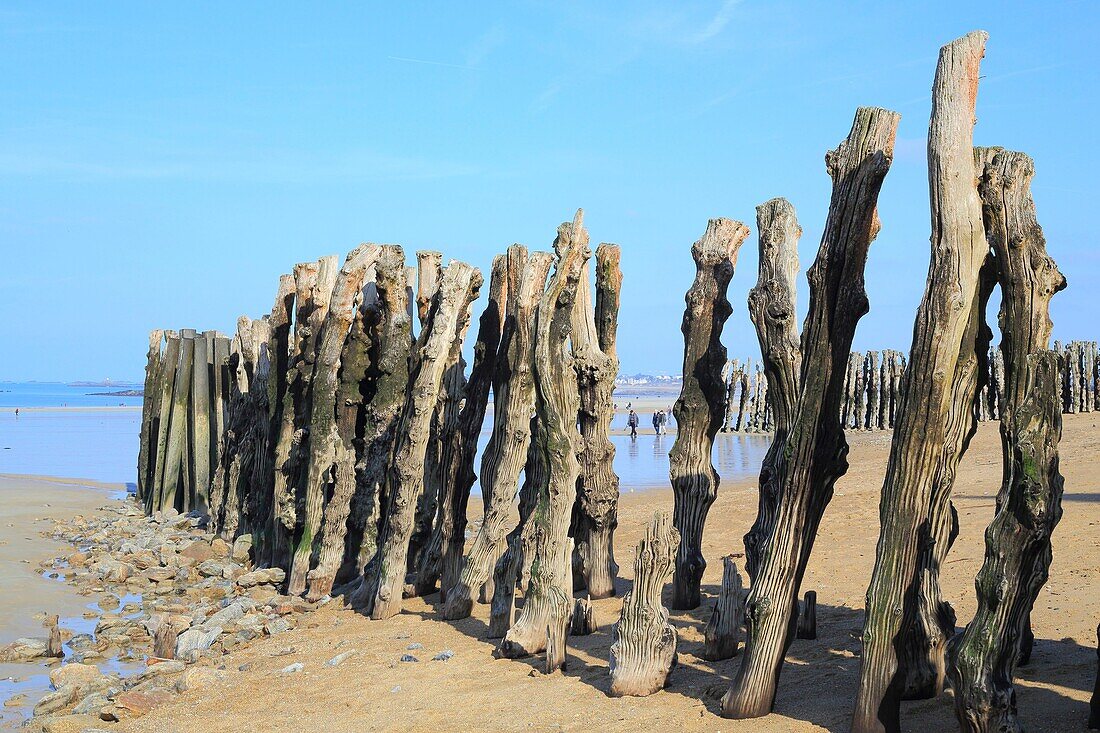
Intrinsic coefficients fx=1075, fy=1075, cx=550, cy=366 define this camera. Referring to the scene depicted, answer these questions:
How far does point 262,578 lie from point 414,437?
10.2ft

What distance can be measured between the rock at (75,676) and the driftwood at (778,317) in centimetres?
485

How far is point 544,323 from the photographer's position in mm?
7223

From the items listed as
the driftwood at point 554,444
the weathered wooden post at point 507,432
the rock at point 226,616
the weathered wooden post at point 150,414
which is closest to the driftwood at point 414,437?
the weathered wooden post at point 507,432

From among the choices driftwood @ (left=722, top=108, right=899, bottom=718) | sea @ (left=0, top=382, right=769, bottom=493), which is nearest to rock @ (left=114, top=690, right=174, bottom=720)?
driftwood @ (left=722, top=108, right=899, bottom=718)

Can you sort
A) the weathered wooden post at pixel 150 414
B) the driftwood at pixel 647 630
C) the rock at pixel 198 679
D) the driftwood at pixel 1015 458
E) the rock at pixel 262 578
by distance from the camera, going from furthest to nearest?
1. the weathered wooden post at pixel 150 414
2. the rock at pixel 262 578
3. the rock at pixel 198 679
4. the driftwood at pixel 647 630
5. the driftwood at pixel 1015 458

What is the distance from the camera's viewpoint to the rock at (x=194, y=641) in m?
8.54

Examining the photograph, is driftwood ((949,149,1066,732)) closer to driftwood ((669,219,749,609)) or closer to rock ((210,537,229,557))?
driftwood ((669,219,749,609))

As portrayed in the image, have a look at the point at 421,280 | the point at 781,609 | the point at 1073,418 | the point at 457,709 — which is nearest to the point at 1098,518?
the point at 781,609

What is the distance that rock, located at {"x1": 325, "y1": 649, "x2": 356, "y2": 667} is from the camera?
7.75 meters

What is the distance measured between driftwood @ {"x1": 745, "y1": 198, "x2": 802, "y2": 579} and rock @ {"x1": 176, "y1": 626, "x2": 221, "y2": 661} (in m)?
4.79

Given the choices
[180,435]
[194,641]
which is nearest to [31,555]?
[180,435]

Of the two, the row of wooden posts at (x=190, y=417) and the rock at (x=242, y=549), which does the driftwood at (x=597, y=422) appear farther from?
the row of wooden posts at (x=190, y=417)

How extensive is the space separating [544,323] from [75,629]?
5657 millimetres

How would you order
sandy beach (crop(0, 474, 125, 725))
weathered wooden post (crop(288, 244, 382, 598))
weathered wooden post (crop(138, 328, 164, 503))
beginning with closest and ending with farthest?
1. sandy beach (crop(0, 474, 125, 725))
2. weathered wooden post (crop(288, 244, 382, 598))
3. weathered wooden post (crop(138, 328, 164, 503))
